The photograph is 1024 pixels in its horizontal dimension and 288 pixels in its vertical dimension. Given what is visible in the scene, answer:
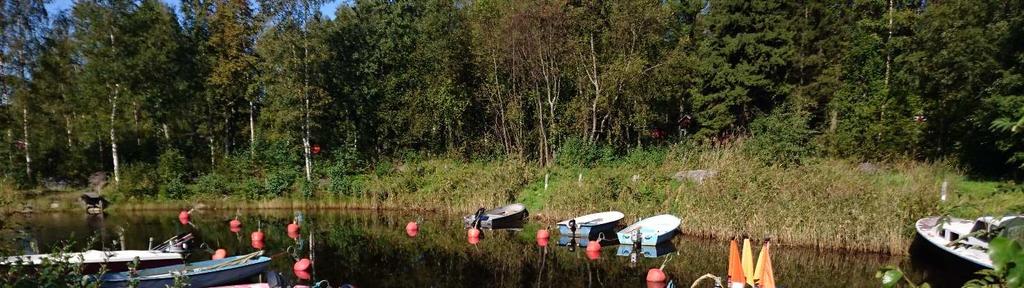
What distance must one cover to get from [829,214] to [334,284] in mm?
14202

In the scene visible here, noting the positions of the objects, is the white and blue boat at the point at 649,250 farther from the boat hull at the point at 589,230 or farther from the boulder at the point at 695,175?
the boulder at the point at 695,175

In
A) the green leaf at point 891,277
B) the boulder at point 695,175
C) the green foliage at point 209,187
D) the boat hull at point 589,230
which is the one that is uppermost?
the green leaf at point 891,277

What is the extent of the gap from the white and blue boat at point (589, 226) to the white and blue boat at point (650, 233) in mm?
978

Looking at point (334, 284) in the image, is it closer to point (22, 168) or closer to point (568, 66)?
point (568, 66)

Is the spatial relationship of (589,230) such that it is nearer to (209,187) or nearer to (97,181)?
(209,187)

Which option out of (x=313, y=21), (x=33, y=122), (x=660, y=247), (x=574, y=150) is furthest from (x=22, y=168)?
(x=660, y=247)

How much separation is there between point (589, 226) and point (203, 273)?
1130cm

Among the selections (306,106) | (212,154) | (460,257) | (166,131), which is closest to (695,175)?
(460,257)

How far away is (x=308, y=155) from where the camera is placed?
101 feet

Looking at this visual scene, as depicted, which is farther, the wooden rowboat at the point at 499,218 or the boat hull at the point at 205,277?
the wooden rowboat at the point at 499,218

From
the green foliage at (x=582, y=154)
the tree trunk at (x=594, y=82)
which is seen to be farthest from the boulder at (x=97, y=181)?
the tree trunk at (x=594, y=82)

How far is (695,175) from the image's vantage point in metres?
22.4

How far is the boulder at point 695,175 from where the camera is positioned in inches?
843

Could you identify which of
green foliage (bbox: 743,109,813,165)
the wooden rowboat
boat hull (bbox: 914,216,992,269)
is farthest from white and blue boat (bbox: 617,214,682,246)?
boat hull (bbox: 914,216,992,269)
